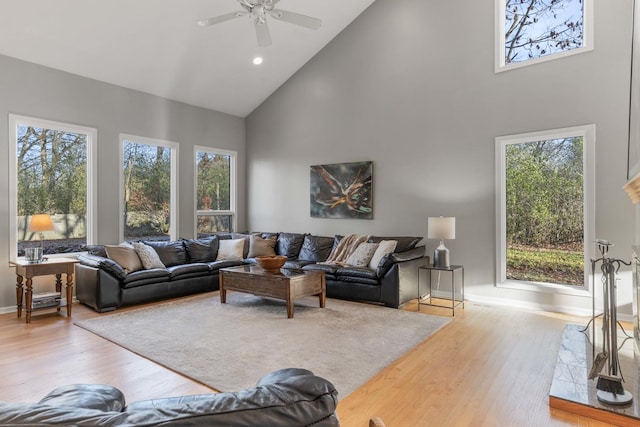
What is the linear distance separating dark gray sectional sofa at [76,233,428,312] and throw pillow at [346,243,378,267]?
153 millimetres

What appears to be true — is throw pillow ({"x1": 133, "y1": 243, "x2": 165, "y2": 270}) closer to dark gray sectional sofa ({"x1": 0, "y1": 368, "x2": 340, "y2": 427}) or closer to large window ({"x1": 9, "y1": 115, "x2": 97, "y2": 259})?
large window ({"x1": 9, "y1": 115, "x2": 97, "y2": 259})

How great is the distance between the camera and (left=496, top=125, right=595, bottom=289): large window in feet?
14.8

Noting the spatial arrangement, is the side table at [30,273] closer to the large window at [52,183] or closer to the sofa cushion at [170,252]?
the large window at [52,183]

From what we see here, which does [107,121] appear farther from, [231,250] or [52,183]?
[231,250]

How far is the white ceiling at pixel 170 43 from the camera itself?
14.7ft

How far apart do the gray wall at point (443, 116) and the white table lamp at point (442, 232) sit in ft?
1.65

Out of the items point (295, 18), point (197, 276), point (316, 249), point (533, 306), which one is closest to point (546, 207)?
point (533, 306)

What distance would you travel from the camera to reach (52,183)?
5133mm

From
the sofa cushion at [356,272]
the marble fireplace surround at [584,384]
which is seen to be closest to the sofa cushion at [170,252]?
the sofa cushion at [356,272]

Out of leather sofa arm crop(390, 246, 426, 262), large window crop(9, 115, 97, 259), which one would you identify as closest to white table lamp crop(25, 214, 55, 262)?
large window crop(9, 115, 97, 259)

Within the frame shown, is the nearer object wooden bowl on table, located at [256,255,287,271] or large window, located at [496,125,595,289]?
large window, located at [496,125,595,289]

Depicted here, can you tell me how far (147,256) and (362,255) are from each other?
3.02 m

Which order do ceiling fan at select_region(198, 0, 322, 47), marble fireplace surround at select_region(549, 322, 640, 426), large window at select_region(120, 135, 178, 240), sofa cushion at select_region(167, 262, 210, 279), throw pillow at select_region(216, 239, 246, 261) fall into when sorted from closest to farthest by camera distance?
marble fireplace surround at select_region(549, 322, 640, 426)
ceiling fan at select_region(198, 0, 322, 47)
sofa cushion at select_region(167, 262, 210, 279)
large window at select_region(120, 135, 178, 240)
throw pillow at select_region(216, 239, 246, 261)

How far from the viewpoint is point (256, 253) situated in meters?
6.52
